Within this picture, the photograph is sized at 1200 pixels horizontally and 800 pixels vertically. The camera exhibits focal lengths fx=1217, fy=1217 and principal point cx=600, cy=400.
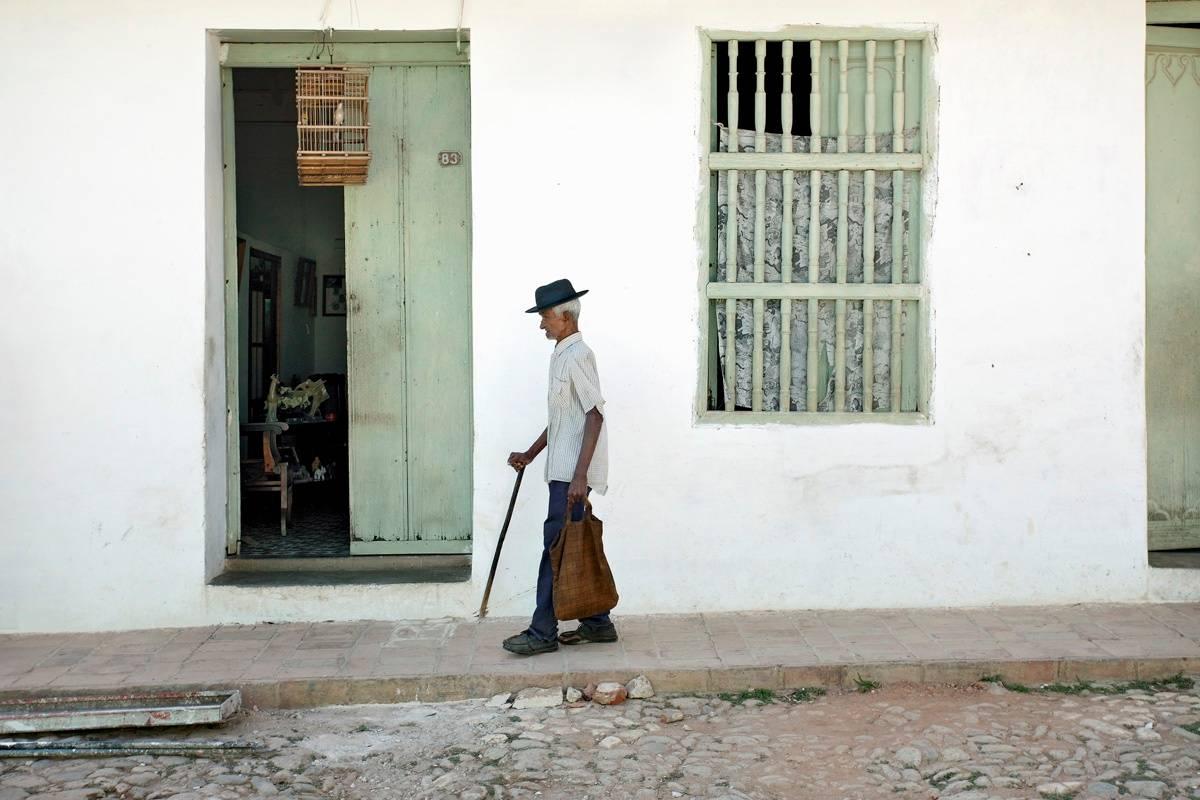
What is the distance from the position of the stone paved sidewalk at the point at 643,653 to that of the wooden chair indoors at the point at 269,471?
1500 mm

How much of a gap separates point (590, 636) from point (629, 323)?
1.69 metres

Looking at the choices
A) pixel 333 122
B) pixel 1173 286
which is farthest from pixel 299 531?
pixel 1173 286

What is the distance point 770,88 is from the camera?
6.71 meters

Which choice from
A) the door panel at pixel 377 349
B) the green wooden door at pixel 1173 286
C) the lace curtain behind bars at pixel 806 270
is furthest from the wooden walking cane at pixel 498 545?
the green wooden door at pixel 1173 286

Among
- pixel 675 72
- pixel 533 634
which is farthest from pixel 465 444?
pixel 675 72

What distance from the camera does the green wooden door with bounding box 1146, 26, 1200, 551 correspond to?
7.07 meters

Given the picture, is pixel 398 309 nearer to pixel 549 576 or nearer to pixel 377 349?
pixel 377 349

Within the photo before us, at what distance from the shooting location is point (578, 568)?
18.5 feet

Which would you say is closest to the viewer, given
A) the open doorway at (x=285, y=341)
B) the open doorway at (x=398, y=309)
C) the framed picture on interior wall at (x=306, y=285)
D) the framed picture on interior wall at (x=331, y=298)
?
the open doorway at (x=398, y=309)

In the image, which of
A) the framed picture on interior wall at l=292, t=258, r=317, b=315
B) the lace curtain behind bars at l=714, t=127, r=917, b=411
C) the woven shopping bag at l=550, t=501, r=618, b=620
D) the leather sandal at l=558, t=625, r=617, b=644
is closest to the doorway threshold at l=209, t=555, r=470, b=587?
the leather sandal at l=558, t=625, r=617, b=644

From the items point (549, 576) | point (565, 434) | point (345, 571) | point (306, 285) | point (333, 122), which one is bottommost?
point (345, 571)

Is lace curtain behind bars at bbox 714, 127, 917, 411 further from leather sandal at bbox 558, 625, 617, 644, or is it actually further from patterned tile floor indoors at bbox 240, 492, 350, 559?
patterned tile floor indoors at bbox 240, 492, 350, 559

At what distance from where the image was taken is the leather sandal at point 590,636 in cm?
595

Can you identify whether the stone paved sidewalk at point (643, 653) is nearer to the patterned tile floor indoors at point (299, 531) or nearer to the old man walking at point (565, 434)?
the old man walking at point (565, 434)
